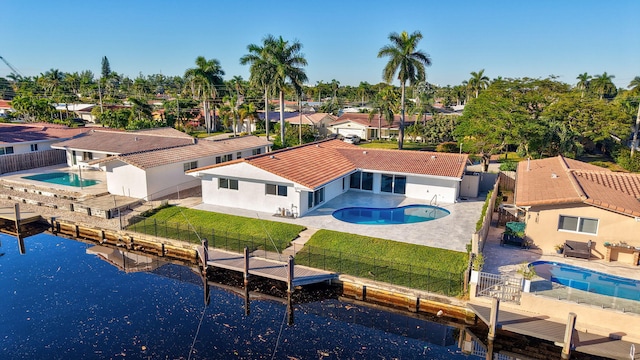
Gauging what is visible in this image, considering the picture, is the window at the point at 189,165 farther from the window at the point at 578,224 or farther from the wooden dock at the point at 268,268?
the window at the point at 578,224

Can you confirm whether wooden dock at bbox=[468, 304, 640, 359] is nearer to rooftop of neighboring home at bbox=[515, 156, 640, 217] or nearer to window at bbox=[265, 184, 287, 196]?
rooftop of neighboring home at bbox=[515, 156, 640, 217]

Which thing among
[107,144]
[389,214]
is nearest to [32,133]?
[107,144]

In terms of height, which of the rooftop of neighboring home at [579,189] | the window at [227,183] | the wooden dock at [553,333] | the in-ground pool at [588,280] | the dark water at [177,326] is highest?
the rooftop of neighboring home at [579,189]

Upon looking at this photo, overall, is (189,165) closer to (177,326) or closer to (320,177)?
(320,177)

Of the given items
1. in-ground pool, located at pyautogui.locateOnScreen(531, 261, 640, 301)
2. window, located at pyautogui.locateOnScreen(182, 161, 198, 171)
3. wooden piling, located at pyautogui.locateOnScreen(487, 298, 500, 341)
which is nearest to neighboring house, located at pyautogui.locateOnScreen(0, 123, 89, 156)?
window, located at pyautogui.locateOnScreen(182, 161, 198, 171)

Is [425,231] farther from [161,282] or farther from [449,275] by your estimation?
[161,282]

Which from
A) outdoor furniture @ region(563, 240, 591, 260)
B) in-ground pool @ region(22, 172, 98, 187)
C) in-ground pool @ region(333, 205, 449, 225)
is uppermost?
outdoor furniture @ region(563, 240, 591, 260)

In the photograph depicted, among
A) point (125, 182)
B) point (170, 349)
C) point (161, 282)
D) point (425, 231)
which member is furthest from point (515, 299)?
point (125, 182)

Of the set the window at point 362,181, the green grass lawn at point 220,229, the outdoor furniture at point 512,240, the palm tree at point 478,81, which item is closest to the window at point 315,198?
the green grass lawn at point 220,229
